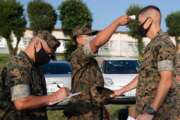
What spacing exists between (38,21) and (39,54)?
39.4 meters

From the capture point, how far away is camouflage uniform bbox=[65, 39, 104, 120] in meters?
7.09

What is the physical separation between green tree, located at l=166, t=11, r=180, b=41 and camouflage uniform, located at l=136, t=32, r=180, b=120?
165 feet

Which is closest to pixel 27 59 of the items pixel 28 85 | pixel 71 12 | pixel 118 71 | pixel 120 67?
pixel 28 85

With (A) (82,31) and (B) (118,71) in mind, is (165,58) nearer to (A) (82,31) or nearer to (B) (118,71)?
(A) (82,31)

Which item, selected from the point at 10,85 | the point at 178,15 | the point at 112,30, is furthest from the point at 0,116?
the point at 178,15

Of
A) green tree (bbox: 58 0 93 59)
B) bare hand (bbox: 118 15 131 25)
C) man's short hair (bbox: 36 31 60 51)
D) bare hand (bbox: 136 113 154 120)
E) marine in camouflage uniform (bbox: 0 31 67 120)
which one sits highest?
green tree (bbox: 58 0 93 59)

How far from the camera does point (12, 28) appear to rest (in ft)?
153

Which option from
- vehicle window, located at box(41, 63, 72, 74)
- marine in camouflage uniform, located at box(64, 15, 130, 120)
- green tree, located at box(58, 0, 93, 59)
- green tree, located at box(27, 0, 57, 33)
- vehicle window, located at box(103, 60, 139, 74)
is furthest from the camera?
green tree, located at box(58, 0, 93, 59)

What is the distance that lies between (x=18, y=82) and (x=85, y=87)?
5.85 feet

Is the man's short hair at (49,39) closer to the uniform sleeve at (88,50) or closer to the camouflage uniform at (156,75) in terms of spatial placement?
the camouflage uniform at (156,75)

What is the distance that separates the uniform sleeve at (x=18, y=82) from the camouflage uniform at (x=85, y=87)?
5.17 feet

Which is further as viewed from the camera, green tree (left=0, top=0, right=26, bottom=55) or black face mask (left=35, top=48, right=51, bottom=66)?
green tree (left=0, top=0, right=26, bottom=55)

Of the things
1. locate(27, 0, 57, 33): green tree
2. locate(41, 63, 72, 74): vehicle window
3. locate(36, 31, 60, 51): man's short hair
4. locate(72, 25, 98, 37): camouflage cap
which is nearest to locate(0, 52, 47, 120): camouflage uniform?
locate(36, 31, 60, 51): man's short hair

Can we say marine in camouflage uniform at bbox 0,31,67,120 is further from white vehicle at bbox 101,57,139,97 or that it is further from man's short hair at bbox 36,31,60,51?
white vehicle at bbox 101,57,139,97
